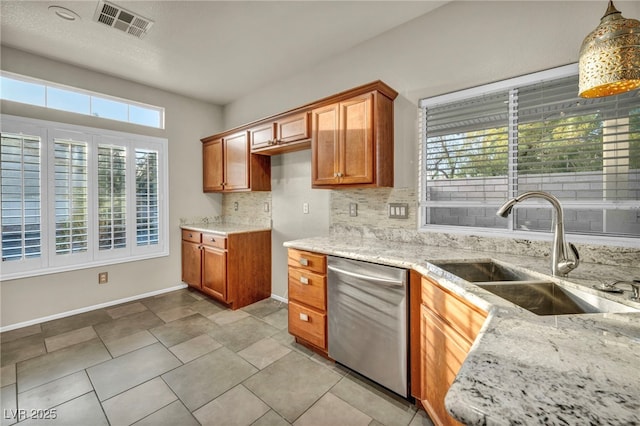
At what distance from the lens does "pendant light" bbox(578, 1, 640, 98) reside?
3.43 feet

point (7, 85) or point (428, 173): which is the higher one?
point (7, 85)

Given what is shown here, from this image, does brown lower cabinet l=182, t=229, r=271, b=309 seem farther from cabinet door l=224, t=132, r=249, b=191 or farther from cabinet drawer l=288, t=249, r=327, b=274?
cabinet drawer l=288, t=249, r=327, b=274

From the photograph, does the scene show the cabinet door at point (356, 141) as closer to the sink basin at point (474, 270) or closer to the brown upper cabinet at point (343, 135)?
the brown upper cabinet at point (343, 135)

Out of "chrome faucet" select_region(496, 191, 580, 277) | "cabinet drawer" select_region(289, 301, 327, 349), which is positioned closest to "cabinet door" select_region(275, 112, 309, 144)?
"cabinet drawer" select_region(289, 301, 327, 349)

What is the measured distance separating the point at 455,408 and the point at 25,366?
3.20 meters

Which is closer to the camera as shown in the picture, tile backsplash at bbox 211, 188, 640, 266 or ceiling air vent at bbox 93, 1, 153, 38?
tile backsplash at bbox 211, 188, 640, 266

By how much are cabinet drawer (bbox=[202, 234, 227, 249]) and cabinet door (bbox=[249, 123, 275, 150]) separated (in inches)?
46.2

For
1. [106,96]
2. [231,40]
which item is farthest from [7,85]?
[231,40]

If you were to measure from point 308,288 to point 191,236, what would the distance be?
2.32 meters

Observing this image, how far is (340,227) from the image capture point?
2869 mm

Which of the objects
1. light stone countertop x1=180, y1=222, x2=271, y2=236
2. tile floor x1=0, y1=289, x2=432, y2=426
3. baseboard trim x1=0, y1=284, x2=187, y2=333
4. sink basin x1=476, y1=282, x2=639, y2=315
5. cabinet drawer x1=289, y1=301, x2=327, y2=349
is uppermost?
light stone countertop x1=180, y1=222, x2=271, y2=236

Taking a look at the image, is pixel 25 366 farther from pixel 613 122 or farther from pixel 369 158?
pixel 613 122

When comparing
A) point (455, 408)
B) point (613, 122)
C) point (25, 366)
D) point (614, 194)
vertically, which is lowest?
point (25, 366)

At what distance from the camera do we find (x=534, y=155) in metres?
1.91
